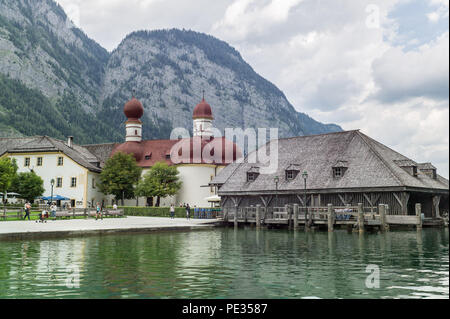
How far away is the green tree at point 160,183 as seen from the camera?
2940 inches

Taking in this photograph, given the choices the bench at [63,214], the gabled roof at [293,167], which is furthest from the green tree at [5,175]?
the gabled roof at [293,167]

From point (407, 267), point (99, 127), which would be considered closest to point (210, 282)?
point (407, 267)

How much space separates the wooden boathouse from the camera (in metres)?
38.8

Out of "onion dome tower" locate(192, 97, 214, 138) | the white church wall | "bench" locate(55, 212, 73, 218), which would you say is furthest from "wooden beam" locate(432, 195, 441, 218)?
the white church wall

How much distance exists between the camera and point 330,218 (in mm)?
37438

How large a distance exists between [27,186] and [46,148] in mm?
9772

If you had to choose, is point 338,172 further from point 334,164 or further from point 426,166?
point 426,166

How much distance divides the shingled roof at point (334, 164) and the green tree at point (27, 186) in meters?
31.2

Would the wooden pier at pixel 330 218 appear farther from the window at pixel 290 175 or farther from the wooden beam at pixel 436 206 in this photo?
the window at pixel 290 175

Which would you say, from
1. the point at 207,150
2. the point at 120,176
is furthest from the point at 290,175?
the point at 120,176

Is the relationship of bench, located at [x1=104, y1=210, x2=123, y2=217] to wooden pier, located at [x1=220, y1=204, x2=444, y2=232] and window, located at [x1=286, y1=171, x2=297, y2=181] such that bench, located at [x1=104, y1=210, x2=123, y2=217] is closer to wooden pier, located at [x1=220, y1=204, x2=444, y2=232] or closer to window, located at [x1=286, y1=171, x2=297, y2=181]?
wooden pier, located at [x1=220, y1=204, x2=444, y2=232]
